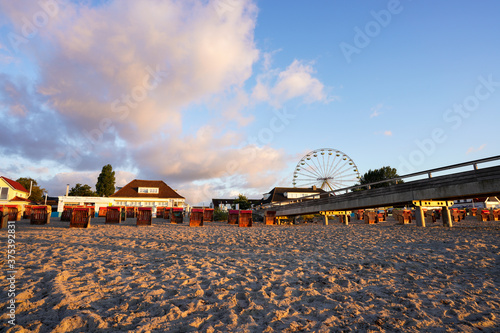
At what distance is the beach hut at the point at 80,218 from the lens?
15617 mm

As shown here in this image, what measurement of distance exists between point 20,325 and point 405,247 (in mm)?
9473

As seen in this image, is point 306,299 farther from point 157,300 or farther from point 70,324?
point 70,324

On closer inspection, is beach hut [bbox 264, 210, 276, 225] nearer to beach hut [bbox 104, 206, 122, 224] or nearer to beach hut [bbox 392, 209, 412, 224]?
beach hut [bbox 392, 209, 412, 224]

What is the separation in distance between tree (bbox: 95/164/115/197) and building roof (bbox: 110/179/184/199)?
60.5 ft

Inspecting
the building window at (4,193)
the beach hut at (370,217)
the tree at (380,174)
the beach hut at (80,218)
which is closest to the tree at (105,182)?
the building window at (4,193)

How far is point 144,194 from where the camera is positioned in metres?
53.8

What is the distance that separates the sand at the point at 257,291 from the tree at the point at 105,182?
2756 inches

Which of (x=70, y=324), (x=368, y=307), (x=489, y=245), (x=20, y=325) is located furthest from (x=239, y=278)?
(x=489, y=245)

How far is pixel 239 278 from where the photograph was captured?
5.25m

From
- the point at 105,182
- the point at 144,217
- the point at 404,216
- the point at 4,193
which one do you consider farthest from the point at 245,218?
the point at 105,182

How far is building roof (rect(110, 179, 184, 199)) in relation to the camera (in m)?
52.3

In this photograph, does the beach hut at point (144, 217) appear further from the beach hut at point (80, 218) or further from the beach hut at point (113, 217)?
the beach hut at point (80, 218)

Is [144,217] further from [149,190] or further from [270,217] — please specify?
[149,190]

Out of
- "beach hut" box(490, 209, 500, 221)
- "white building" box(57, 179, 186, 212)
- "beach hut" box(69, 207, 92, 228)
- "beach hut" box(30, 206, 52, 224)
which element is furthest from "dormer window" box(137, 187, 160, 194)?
"beach hut" box(490, 209, 500, 221)
